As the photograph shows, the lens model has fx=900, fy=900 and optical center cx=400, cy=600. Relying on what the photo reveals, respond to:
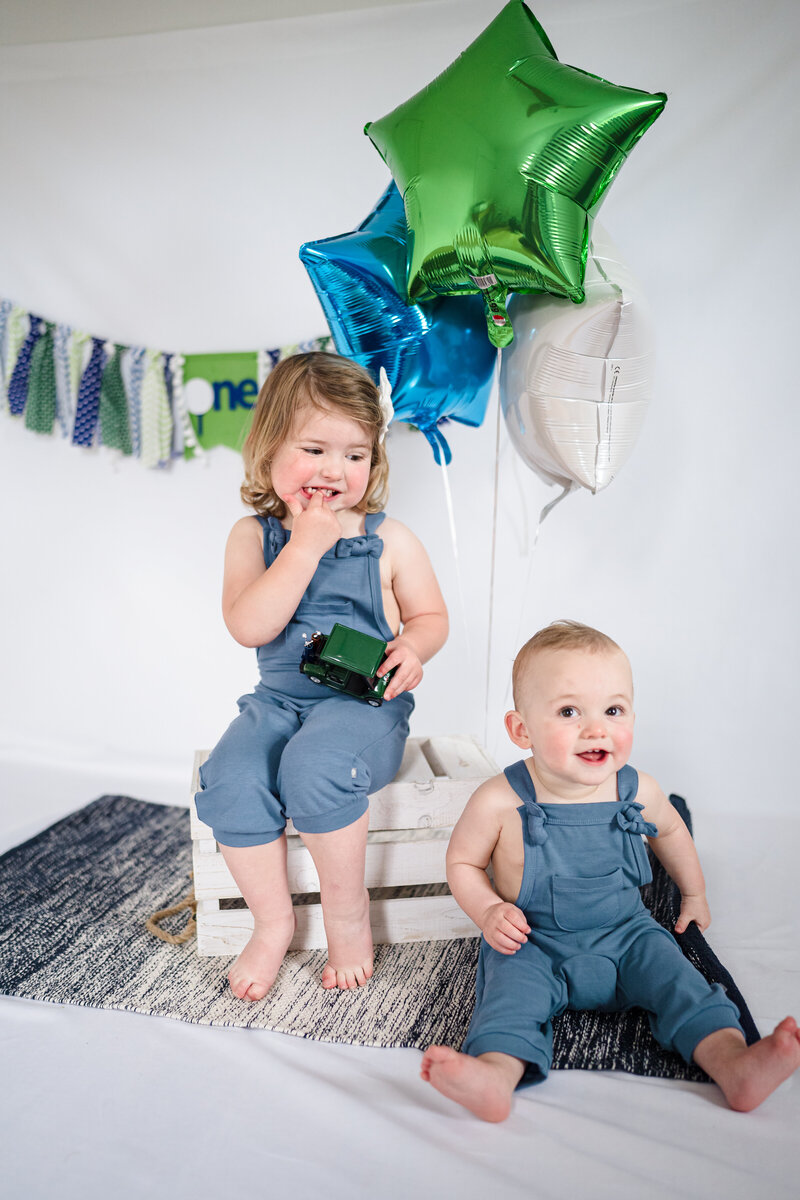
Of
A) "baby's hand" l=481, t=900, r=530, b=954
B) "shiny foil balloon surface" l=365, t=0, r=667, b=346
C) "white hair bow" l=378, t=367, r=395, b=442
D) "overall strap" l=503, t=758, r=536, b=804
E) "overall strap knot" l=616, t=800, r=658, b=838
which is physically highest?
"shiny foil balloon surface" l=365, t=0, r=667, b=346

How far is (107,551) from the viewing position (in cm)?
205

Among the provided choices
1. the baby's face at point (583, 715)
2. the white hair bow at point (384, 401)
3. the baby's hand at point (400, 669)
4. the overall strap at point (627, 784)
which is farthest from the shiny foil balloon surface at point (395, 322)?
the overall strap at point (627, 784)

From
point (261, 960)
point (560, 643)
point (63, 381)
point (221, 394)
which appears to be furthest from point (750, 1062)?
point (63, 381)

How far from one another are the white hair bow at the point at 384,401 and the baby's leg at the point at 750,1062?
913mm

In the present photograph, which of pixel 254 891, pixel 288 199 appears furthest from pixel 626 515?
pixel 254 891

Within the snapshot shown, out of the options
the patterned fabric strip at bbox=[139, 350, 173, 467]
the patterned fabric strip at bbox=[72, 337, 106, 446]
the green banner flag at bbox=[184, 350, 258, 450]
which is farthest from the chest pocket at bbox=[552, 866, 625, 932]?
the patterned fabric strip at bbox=[72, 337, 106, 446]

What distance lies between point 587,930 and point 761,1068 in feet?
0.81

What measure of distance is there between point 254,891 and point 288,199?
1372mm

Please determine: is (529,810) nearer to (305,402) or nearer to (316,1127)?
(316,1127)

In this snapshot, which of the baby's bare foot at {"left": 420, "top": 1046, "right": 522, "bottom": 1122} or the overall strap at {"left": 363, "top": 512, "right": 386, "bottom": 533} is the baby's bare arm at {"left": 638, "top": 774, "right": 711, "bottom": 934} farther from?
the overall strap at {"left": 363, "top": 512, "right": 386, "bottom": 533}

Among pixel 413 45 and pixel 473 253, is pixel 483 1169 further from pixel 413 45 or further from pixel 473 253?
pixel 413 45

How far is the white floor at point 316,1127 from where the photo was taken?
0.82 m

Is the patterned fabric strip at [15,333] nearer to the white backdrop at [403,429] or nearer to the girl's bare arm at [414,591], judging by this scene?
the white backdrop at [403,429]

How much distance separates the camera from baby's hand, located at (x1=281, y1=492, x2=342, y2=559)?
125cm
